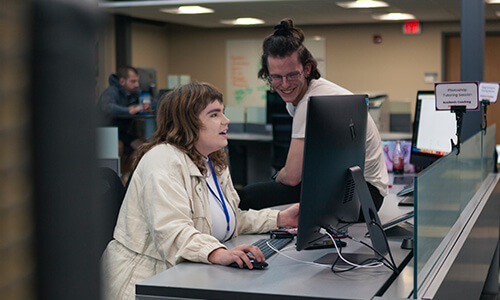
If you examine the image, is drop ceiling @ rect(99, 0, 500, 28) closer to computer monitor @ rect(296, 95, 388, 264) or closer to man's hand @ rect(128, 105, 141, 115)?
man's hand @ rect(128, 105, 141, 115)

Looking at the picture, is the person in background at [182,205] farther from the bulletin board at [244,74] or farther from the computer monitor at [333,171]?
the bulletin board at [244,74]

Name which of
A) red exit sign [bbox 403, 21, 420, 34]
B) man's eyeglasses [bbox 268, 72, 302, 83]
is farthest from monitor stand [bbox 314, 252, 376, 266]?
red exit sign [bbox 403, 21, 420, 34]

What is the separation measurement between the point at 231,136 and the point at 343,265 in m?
6.06

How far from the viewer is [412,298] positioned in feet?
4.69

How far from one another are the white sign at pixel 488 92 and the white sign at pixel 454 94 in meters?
1.08

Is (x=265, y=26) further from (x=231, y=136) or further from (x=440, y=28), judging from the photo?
(x=231, y=136)

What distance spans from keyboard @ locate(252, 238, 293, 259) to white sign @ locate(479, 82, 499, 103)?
1.96 meters

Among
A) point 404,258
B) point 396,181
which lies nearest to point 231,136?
point 396,181

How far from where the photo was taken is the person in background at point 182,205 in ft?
5.73

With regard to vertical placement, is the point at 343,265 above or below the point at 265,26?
below

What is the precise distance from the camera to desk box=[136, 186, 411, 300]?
1.45 metres

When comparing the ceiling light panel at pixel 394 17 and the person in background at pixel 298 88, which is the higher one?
the ceiling light panel at pixel 394 17

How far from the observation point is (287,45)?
2445mm

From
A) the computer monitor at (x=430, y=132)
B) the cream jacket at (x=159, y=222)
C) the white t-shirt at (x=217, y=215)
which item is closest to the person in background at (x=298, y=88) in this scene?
the white t-shirt at (x=217, y=215)
